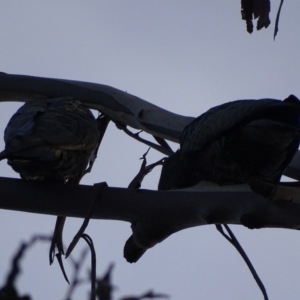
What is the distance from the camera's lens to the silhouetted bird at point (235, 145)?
238 cm

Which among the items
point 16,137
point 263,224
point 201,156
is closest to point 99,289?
point 263,224

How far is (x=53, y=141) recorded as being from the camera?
2.72 meters

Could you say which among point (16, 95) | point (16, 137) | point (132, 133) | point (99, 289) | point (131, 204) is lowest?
point (99, 289)

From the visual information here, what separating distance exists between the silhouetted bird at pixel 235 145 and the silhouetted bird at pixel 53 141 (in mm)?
462

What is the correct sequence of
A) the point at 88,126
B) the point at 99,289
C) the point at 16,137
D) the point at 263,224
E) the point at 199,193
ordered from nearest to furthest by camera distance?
the point at 99,289
the point at 263,224
the point at 199,193
the point at 16,137
the point at 88,126

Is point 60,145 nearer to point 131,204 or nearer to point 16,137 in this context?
point 16,137

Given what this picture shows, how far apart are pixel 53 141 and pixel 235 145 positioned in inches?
33.6

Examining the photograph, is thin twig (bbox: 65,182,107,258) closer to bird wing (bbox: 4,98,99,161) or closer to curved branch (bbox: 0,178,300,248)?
curved branch (bbox: 0,178,300,248)

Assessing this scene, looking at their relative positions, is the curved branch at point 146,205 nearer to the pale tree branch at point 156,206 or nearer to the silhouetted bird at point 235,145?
the pale tree branch at point 156,206

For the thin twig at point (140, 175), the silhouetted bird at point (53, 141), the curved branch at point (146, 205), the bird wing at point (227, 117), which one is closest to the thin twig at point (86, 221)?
the curved branch at point (146, 205)

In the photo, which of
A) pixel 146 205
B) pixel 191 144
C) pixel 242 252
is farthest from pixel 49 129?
pixel 242 252

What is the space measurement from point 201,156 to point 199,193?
0.82 m

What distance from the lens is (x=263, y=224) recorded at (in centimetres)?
204

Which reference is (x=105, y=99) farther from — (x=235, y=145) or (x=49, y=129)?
(x=235, y=145)
